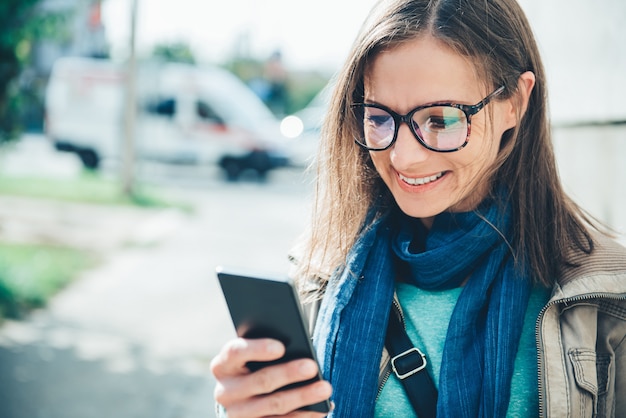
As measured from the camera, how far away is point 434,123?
161 centimetres

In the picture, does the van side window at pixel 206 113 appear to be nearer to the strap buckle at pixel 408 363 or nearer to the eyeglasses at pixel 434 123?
the eyeglasses at pixel 434 123

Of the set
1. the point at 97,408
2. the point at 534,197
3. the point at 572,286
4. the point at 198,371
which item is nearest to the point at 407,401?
the point at 572,286

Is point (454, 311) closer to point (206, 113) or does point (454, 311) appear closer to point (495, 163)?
point (495, 163)

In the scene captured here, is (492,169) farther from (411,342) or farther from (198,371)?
(198,371)

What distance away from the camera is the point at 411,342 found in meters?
1.68

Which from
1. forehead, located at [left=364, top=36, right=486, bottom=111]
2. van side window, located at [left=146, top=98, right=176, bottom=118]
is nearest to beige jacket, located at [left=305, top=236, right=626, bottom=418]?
forehead, located at [left=364, top=36, right=486, bottom=111]

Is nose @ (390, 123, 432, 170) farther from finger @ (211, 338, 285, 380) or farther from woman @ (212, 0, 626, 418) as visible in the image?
finger @ (211, 338, 285, 380)

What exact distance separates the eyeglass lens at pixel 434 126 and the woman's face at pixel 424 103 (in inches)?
0.8

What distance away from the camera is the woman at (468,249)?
154 centimetres

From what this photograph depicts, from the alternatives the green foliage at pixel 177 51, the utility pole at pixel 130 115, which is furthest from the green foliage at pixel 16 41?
the green foliage at pixel 177 51

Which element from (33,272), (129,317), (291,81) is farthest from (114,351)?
(291,81)

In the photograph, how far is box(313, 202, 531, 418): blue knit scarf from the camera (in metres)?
1.58

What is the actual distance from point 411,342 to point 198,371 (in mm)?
3391

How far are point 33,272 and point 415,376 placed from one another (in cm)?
575
